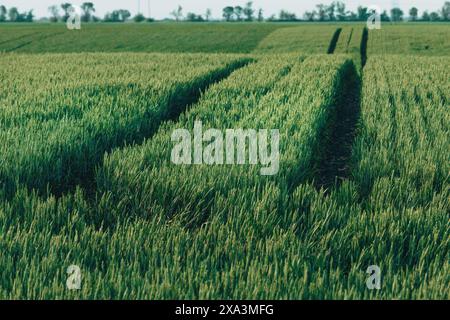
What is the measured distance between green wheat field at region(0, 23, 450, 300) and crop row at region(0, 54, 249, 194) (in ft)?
0.07

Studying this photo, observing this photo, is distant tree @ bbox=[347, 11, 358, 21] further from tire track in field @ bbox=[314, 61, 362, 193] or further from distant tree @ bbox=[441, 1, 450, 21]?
tire track in field @ bbox=[314, 61, 362, 193]

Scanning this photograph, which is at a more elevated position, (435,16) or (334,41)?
(435,16)

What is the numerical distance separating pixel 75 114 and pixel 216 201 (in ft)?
10.6

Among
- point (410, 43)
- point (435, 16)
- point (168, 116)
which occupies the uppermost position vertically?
point (435, 16)

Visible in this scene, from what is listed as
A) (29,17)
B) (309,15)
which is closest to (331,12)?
(309,15)

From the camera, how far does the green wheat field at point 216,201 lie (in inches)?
89.2

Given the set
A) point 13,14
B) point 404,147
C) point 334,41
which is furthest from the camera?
point 13,14

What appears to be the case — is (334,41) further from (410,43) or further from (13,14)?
(13,14)

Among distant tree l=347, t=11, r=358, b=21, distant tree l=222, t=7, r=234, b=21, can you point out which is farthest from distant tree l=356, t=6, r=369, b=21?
distant tree l=222, t=7, r=234, b=21

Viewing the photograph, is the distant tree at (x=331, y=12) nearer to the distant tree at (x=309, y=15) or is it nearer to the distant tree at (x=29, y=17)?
the distant tree at (x=309, y=15)

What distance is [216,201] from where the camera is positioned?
3338mm

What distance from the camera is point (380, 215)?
3053 millimetres

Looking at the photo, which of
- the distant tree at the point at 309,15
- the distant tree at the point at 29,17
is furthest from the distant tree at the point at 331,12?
the distant tree at the point at 29,17

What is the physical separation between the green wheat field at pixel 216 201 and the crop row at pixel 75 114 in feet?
0.07
